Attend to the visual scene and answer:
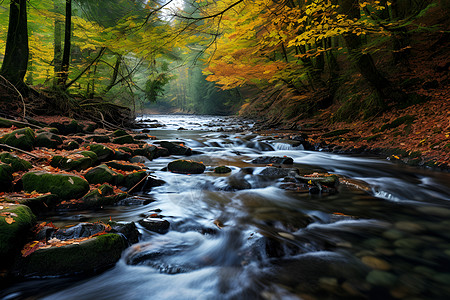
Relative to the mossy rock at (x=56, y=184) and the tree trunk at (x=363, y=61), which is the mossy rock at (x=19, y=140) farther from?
the tree trunk at (x=363, y=61)

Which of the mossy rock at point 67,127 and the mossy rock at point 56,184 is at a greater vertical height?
the mossy rock at point 67,127

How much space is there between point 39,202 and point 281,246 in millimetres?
2833

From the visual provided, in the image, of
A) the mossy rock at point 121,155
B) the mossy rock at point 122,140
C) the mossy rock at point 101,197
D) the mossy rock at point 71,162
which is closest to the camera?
the mossy rock at point 101,197

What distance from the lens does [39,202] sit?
289 centimetres

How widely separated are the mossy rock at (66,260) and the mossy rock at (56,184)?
138cm

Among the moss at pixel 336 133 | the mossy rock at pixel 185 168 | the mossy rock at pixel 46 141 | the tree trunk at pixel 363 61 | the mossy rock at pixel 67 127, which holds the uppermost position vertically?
the tree trunk at pixel 363 61

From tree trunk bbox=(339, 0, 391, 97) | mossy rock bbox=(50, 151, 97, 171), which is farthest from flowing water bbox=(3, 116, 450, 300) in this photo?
tree trunk bbox=(339, 0, 391, 97)

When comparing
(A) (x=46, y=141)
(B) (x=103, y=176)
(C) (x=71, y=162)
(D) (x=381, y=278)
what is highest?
(A) (x=46, y=141)

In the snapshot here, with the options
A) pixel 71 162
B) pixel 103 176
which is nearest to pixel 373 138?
pixel 103 176

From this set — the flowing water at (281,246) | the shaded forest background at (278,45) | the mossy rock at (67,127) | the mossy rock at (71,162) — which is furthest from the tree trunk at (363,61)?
the mossy rock at (67,127)

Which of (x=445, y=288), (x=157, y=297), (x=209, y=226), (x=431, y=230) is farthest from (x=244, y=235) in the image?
(x=431, y=230)

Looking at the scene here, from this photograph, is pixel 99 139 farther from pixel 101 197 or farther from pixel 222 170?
pixel 101 197

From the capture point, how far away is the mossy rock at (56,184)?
10.2 ft

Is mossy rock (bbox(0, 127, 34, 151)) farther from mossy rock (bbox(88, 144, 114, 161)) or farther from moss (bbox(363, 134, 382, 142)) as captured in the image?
moss (bbox(363, 134, 382, 142))
